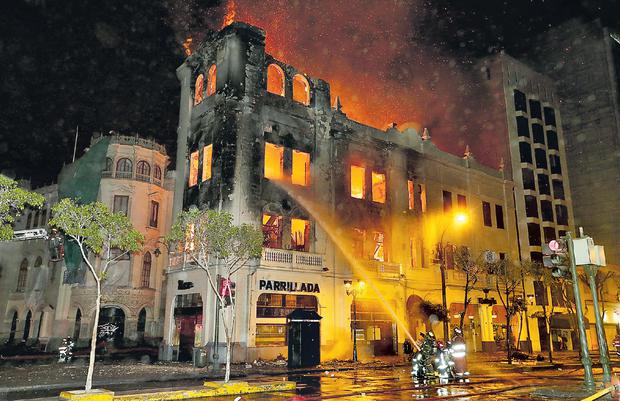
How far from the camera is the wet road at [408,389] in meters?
13.7

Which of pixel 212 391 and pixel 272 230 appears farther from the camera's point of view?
pixel 272 230

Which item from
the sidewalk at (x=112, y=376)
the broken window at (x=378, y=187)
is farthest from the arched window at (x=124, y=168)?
the broken window at (x=378, y=187)

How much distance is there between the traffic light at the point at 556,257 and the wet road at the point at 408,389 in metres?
3.26

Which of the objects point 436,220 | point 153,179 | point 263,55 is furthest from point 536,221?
point 153,179

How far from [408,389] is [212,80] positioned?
80.5 feet

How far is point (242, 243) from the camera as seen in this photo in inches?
842

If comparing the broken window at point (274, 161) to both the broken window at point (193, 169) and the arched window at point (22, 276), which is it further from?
the arched window at point (22, 276)

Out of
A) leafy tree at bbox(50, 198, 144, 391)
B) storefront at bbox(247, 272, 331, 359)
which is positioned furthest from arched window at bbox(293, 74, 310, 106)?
leafy tree at bbox(50, 198, 144, 391)

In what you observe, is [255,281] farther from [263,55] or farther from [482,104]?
[482,104]

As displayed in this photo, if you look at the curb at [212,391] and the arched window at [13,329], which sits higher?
the arched window at [13,329]

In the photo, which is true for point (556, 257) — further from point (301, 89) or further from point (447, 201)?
point (447, 201)

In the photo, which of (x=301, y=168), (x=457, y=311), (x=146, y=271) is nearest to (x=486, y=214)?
(x=457, y=311)

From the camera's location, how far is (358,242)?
110 feet

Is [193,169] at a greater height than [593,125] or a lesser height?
lesser
